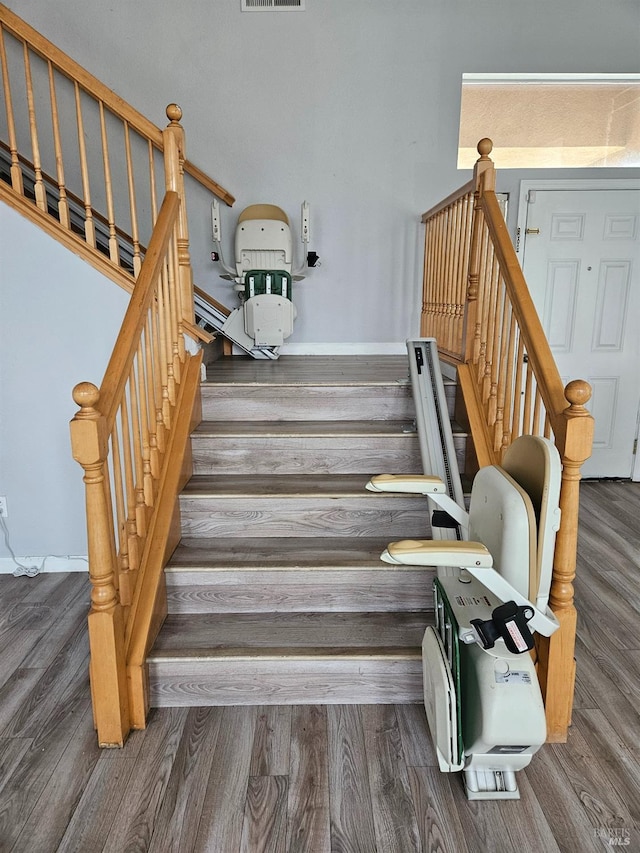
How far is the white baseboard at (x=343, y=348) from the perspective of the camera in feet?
14.1

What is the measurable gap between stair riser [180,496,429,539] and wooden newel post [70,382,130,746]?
2.07 feet

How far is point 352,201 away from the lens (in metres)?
4.07

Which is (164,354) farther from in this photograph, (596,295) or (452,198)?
(596,295)

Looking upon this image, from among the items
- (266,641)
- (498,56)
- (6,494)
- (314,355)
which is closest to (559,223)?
(498,56)

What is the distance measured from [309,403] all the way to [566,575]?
1.51m

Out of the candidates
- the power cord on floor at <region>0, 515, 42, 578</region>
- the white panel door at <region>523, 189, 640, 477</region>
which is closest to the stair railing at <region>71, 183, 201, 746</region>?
the power cord on floor at <region>0, 515, 42, 578</region>

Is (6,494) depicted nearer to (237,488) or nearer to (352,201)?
(237,488)

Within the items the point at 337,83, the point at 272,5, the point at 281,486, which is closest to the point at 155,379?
the point at 281,486

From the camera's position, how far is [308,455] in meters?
2.61

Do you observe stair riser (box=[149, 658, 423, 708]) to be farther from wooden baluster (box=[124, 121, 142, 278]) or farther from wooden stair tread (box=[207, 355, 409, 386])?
wooden baluster (box=[124, 121, 142, 278])

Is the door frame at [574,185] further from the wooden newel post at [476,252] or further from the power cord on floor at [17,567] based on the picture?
the power cord on floor at [17,567]

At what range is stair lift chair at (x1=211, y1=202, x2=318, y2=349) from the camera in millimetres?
3576

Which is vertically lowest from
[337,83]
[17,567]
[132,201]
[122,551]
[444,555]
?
[17,567]

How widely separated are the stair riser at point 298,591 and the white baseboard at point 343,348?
2.45 meters
